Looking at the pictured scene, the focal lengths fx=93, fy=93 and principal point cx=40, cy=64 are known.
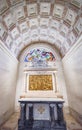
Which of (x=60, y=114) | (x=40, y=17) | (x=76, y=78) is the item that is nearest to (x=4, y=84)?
(x=60, y=114)

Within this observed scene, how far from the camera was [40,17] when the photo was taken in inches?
212

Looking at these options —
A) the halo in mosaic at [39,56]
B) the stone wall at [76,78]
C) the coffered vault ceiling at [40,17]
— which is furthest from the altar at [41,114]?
the halo in mosaic at [39,56]

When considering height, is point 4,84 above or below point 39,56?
below

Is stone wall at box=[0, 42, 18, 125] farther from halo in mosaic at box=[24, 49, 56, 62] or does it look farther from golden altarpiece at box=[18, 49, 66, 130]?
halo in mosaic at box=[24, 49, 56, 62]

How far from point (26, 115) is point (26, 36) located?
514 centimetres

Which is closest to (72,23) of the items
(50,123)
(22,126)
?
(50,123)

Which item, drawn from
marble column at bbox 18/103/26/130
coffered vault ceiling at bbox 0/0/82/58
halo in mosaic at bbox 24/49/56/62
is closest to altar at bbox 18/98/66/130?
marble column at bbox 18/103/26/130

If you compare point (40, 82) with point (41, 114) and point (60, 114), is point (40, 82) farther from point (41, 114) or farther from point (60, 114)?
point (60, 114)

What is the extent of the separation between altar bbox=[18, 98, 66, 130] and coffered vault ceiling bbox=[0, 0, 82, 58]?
11.2ft

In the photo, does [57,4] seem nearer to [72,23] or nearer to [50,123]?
[72,23]

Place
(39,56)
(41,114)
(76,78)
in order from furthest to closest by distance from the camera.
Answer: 1. (39,56)
2. (76,78)
3. (41,114)

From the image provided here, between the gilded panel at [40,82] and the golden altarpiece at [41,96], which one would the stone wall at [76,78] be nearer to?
the golden altarpiece at [41,96]

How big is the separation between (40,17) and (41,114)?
511 cm

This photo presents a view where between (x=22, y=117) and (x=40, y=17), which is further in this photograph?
(x=40, y=17)
